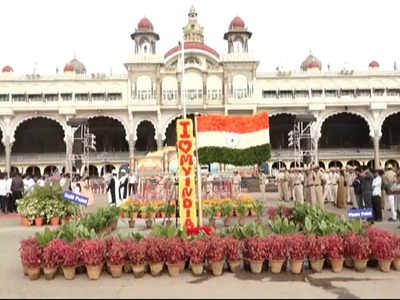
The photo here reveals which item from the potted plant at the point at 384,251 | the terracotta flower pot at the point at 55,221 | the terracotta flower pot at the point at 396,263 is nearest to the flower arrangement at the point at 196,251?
the potted plant at the point at 384,251

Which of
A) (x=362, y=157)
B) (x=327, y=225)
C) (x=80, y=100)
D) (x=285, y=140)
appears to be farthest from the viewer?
(x=285, y=140)

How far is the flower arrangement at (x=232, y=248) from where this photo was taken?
601cm

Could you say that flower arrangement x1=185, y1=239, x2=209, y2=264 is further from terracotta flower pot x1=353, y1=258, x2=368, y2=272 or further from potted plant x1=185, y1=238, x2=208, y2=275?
terracotta flower pot x1=353, y1=258, x2=368, y2=272

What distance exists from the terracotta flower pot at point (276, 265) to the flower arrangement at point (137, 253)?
67.2 inches

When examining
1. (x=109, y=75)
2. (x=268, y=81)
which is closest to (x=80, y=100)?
(x=109, y=75)

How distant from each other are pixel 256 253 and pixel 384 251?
1.72m

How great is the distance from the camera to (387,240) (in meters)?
6.05

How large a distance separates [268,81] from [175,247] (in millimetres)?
31853

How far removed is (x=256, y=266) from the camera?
604 cm

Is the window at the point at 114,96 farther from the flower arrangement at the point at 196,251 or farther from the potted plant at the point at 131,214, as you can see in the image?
the flower arrangement at the point at 196,251

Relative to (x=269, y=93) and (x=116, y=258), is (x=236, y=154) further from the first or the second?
(x=269, y=93)

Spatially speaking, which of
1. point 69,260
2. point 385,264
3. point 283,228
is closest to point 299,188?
point 283,228

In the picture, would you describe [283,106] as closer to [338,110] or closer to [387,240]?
[338,110]

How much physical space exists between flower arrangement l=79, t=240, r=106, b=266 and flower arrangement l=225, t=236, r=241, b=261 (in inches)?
65.2
